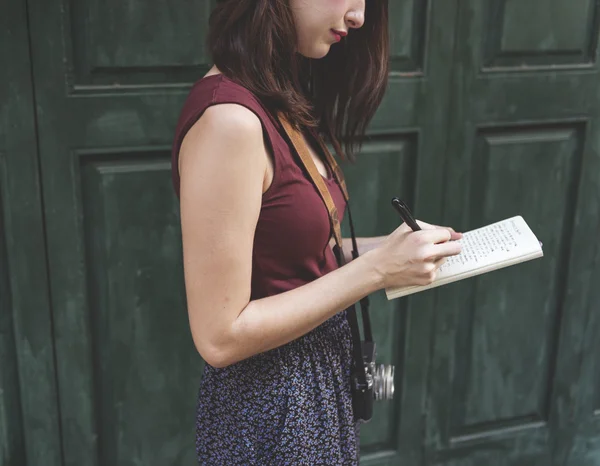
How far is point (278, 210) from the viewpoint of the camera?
42.4 inches

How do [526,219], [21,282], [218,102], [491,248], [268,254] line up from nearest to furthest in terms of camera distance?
1. [218,102]
2. [268,254]
3. [491,248]
4. [21,282]
5. [526,219]

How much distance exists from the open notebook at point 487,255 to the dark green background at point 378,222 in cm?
64

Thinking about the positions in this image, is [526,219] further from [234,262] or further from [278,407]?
[234,262]

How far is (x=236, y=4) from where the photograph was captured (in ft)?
3.60

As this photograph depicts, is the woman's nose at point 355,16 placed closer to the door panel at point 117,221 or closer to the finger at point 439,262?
the finger at point 439,262

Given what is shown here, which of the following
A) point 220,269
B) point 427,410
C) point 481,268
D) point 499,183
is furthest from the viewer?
point 427,410

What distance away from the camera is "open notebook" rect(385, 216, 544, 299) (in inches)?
46.7

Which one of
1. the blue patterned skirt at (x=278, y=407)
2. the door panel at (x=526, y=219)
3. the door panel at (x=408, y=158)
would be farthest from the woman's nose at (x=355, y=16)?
the door panel at (x=526, y=219)

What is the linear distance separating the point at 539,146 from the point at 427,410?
0.81 m

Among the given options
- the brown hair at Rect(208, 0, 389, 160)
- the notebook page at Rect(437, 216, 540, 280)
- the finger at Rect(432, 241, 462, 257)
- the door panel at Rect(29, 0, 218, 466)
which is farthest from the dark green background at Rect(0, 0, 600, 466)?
the finger at Rect(432, 241, 462, 257)

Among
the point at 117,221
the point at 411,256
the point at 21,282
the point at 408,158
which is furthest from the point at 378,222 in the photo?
the point at 21,282

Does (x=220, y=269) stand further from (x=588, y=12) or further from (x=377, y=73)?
(x=588, y=12)

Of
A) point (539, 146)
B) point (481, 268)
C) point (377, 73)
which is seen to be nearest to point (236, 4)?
point (377, 73)

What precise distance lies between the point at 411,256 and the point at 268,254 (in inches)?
8.7
